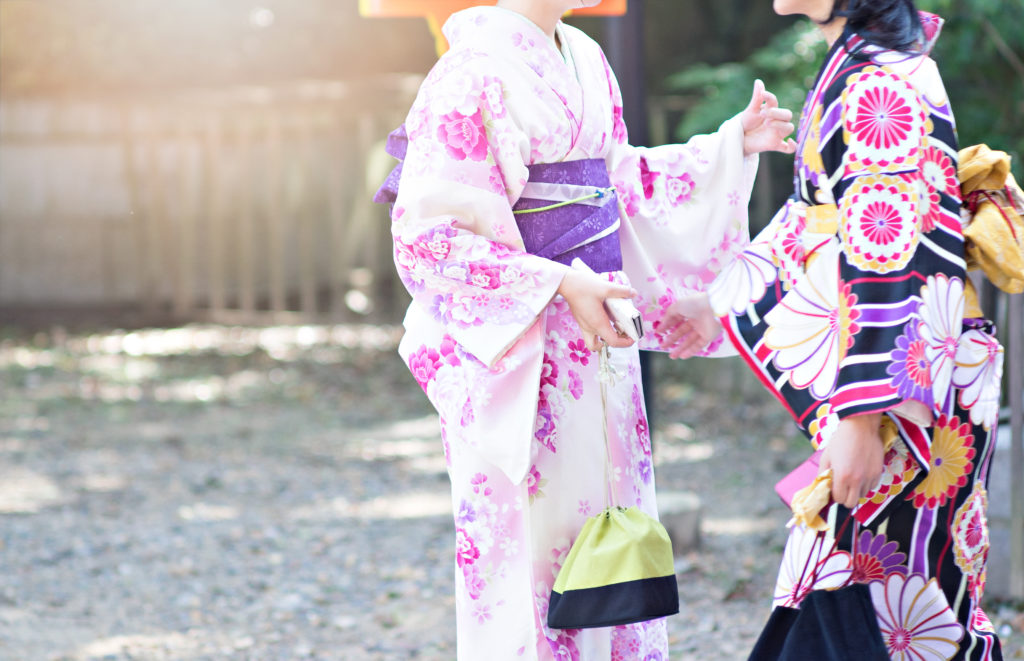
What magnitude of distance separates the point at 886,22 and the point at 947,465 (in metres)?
0.71

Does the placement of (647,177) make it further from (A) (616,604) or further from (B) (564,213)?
(A) (616,604)

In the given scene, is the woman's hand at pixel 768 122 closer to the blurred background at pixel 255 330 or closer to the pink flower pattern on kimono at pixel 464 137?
the pink flower pattern on kimono at pixel 464 137

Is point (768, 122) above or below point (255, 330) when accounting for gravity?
above

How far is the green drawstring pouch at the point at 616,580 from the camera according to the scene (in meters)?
1.91

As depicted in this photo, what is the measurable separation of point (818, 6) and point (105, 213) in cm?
811

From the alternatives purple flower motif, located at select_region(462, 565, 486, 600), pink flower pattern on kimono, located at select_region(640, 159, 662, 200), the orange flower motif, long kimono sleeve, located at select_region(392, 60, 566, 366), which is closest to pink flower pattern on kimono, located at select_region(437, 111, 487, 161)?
long kimono sleeve, located at select_region(392, 60, 566, 366)

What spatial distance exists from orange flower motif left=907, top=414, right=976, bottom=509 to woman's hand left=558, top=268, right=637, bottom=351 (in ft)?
1.70

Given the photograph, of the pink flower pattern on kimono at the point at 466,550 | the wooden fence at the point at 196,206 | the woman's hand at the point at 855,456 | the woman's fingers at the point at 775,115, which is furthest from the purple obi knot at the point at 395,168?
the wooden fence at the point at 196,206

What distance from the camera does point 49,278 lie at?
9117 millimetres

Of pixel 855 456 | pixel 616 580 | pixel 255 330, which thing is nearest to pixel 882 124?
pixel 855 456

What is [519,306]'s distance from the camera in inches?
78.2

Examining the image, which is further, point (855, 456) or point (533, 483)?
point (533, 483)

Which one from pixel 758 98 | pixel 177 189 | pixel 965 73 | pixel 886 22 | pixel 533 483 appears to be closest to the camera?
pixel 886 22

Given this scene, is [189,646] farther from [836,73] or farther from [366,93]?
[366,93]
